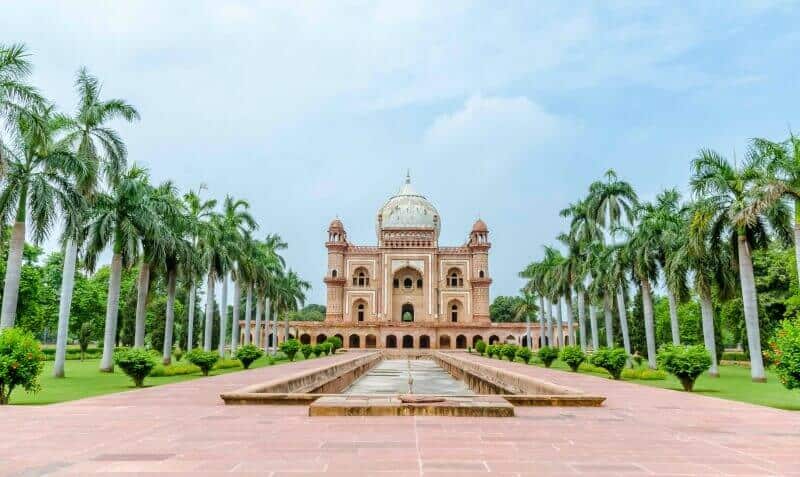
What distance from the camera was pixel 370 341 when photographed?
53562 mm

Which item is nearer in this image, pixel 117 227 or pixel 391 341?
pixel 117 227

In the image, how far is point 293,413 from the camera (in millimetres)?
8078

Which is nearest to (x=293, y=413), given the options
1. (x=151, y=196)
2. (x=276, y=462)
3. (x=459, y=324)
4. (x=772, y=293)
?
(x=276, y=462)

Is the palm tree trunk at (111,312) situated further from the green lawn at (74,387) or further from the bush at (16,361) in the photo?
the bush at (16,361)

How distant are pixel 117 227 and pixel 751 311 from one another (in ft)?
65.8

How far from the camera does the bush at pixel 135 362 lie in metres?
13.7


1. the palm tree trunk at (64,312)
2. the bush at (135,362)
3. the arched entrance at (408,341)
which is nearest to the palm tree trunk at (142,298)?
the palm tree trunk at (64,312)

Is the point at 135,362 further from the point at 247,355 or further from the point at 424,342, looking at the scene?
the point at 424,342

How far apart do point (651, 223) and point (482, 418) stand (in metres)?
17.7

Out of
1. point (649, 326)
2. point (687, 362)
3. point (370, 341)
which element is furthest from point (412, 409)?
point (370, 341)

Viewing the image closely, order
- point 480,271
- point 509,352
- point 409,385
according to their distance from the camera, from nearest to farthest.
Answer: point 409,385 → point 509,352 → point 480,271

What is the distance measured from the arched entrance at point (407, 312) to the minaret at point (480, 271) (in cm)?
618

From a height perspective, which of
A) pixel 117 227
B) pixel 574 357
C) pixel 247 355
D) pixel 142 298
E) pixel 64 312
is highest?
pixel 117 227

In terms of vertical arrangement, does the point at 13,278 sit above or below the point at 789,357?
above
